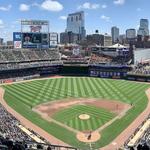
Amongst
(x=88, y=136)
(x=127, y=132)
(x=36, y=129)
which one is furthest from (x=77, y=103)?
(x=88, y=136)

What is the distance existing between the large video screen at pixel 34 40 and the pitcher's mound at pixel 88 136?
5843cm

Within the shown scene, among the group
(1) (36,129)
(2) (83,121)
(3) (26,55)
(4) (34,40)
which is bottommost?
(1) (36,129)

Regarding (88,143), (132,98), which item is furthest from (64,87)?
(88,143)

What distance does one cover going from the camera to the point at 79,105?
53.8m

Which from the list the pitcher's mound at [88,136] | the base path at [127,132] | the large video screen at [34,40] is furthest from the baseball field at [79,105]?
the large video screen at [34,40]

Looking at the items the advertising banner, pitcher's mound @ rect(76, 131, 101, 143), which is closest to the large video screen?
the advertising banner

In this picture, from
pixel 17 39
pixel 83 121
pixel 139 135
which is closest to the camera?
pixel 139 135

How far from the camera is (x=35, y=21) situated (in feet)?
315

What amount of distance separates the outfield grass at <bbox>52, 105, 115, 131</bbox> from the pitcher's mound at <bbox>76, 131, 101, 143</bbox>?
1597 mm

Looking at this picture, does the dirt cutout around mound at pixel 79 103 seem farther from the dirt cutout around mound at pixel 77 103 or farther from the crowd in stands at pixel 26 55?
the crowd in stands at pixel 26 55

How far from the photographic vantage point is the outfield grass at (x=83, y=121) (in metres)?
42.5

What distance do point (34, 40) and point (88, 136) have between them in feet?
202

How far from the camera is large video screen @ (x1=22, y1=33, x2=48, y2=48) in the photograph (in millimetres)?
92938

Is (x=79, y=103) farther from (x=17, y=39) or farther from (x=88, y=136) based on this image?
(x=17, y=39)
